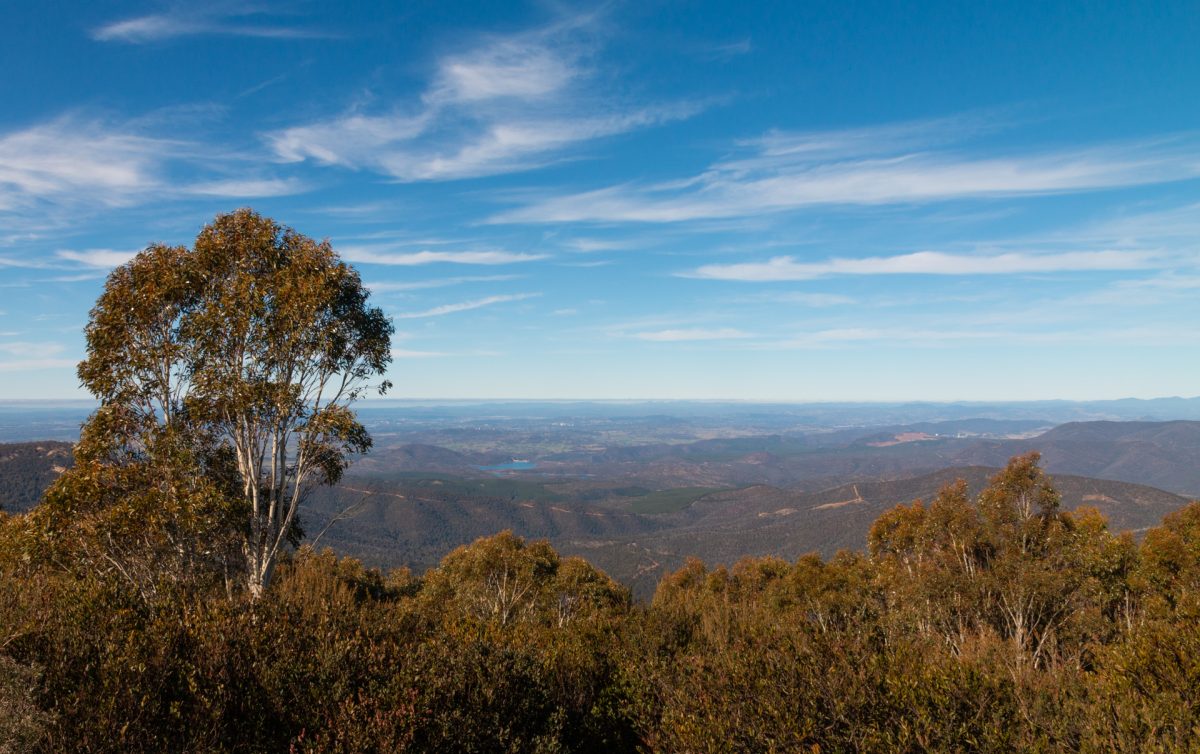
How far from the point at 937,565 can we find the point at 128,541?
3429 centimetres

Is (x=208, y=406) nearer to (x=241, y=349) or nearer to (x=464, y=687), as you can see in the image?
(x=241, y=349)

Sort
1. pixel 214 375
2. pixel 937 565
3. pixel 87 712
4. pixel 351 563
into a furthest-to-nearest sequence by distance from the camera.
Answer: pixel 351 563 → pixel 937 565 → pixel 214 375 → pixel 87 712

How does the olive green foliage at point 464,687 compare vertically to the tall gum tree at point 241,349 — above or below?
below

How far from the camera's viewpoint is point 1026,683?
12750 mm

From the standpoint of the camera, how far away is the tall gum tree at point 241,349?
45.3 ft

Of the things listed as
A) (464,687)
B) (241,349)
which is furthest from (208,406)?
(464,687)

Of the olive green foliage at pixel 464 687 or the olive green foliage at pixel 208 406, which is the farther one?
the olive green foliage at pixel 208 406

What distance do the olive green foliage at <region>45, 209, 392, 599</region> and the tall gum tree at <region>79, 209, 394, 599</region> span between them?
31mm

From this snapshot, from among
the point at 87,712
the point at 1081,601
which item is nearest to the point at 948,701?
the point at 87,712

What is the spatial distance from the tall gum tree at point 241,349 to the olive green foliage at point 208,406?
31 mm

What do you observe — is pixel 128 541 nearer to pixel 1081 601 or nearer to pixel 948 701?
pixel 948 701

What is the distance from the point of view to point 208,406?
46.2ft

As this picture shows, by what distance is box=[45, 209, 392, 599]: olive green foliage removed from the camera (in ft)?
41.8

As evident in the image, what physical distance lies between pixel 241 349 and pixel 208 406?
5.03 feet
